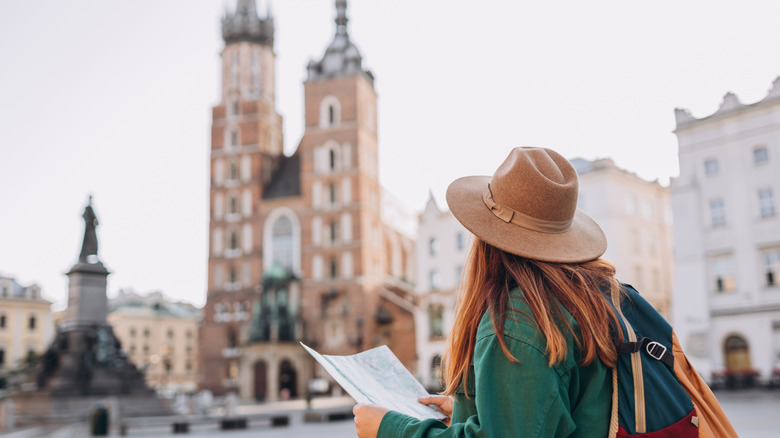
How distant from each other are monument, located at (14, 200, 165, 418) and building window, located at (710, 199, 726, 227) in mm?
21675

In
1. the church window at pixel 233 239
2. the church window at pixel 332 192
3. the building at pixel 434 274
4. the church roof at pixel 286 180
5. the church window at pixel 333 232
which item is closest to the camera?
the building at pixel 434 274

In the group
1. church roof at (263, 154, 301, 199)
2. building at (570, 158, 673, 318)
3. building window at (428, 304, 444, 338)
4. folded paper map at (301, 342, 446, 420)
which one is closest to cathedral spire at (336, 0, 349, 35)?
church roof at (263, 154, 301, 199)

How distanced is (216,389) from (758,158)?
3807 cm

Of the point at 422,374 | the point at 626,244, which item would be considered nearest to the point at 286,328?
the point at 422,374

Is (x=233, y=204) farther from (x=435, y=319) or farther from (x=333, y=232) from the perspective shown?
(x=435, y=319)

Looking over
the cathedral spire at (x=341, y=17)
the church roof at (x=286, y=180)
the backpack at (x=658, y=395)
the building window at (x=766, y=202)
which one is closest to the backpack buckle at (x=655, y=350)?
the backpack at (x=658, y=395)

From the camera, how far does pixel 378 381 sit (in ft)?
7.94

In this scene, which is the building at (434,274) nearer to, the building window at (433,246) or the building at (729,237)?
the building window at (433,246)

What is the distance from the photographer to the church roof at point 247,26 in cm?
5962

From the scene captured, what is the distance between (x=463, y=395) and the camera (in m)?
2.01

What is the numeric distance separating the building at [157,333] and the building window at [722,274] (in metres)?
64.4

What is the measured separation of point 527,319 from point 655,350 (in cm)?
34

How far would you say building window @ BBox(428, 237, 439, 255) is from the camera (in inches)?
1761

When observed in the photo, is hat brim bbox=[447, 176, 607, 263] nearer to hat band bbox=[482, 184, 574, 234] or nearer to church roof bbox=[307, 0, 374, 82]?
hat band bbox=[482, 184, 574, 234]
